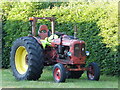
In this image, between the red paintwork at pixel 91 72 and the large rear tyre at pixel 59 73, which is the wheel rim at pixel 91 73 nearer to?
the red paintwork at pixel 91 72

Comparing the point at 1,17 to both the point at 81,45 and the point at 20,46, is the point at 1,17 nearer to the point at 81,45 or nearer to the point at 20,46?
the point at 20,46

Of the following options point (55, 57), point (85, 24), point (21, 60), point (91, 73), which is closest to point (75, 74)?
point (91, 73)

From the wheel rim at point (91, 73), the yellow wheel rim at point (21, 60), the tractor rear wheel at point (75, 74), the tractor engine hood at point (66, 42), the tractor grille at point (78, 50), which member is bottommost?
the tractor rear wheel at point (75, 74)

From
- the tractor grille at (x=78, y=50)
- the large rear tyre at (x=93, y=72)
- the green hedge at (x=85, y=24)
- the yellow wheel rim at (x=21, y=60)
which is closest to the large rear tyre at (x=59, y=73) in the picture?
the tractor grille at (x=78, y=50)

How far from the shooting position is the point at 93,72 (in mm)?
11375

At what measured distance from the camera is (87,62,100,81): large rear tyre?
36.6 ft

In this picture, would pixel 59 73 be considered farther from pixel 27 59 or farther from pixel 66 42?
pixel 27 59

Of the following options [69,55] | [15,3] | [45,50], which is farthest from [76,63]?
[15,3]

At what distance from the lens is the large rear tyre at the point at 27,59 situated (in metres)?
11.2

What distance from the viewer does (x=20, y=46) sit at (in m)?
12.0

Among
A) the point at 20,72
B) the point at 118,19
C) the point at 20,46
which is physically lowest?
the point at 20,72

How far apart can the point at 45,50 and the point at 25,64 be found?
836 mm

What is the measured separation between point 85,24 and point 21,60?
266 centimetres

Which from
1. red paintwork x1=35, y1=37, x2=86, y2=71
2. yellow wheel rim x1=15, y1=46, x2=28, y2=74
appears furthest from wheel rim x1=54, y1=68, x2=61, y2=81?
yellow wheel rim x1=15, y1=46, x2=28, y2=74
